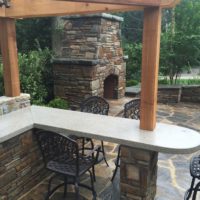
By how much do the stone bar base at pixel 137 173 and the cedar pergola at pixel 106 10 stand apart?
341mm

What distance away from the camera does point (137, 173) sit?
2.83 m

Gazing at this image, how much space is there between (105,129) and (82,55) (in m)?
3.23

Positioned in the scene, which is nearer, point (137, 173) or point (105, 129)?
point (137, 173)

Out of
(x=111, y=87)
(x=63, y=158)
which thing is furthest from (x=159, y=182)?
(x=111, y=87)

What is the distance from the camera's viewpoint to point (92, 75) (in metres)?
5.83

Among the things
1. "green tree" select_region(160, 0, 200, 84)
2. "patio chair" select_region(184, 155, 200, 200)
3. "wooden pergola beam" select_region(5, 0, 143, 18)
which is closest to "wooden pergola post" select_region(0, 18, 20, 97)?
"wooden pergola beam" select_region(5, 0, 143, 18)

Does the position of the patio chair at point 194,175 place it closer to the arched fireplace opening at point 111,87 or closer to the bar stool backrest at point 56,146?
the bar stool backrest at point 56,146

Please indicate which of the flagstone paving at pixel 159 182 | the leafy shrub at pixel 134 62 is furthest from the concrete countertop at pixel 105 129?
the leafy shrub at pixel 134 62

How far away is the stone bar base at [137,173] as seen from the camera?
9.09 feet

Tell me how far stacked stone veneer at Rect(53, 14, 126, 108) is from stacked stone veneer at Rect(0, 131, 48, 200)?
274cm

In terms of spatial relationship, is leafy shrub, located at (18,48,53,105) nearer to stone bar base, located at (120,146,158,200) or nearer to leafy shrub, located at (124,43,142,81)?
stone bar base, located at (120,146,158,200)

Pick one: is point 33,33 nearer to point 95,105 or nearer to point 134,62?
point 134,62

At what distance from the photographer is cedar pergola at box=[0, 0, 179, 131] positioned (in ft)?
8.65

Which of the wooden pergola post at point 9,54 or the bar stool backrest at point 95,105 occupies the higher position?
the wooden pergola post at point 9,54
